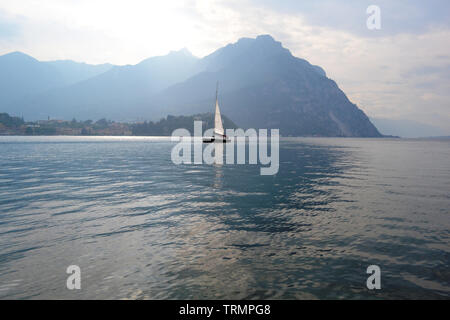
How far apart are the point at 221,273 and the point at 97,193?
909 inches

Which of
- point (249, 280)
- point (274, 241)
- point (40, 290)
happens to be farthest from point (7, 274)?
point (274, 241)

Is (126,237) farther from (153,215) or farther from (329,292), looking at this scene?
(329,292)

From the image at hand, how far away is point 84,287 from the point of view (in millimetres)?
11406

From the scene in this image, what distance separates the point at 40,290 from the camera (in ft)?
36.2

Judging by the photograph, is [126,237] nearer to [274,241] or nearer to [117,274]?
[117,274]

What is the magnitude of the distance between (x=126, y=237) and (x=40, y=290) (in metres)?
6.29

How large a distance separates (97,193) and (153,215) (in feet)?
39.4
